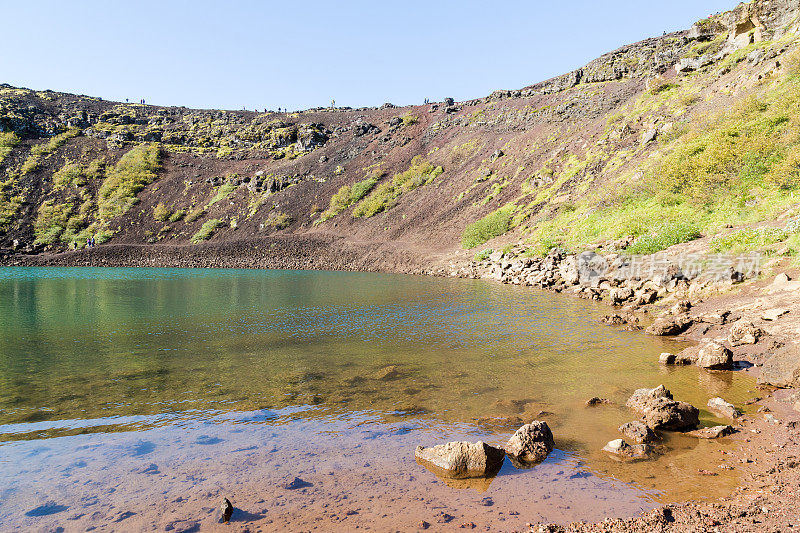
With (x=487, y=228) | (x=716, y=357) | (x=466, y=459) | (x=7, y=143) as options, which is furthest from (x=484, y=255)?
(x=7, y=143)

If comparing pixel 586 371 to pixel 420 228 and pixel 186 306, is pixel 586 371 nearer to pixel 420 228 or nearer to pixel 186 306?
pixel 186 306

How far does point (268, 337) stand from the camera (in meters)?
17.6

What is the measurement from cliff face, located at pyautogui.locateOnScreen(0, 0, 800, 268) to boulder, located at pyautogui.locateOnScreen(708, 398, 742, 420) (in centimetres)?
3054

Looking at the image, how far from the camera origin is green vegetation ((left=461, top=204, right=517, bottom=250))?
46250mm

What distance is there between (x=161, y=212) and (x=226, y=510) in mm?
79789

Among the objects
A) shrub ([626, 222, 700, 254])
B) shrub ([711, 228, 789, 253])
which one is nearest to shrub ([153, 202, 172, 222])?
shrub ([626, 222, 700, 254])

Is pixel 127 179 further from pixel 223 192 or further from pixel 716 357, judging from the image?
pixel 716 357

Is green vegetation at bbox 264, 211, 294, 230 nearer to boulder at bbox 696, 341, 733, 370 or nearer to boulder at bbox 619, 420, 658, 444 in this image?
boulder at bbox 696, 341, 733, 370

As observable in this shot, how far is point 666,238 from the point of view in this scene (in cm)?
2419

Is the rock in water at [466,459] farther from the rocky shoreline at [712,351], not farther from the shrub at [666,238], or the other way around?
the shrub at [666,238]

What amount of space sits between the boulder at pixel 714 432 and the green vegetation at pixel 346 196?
62.3 meters

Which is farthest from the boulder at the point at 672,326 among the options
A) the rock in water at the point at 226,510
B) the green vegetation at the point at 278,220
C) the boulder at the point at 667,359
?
the green vegetation at the point at 278,220

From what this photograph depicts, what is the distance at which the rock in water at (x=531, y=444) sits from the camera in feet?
23.4

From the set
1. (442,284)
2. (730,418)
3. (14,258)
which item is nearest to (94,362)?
(730,418)
